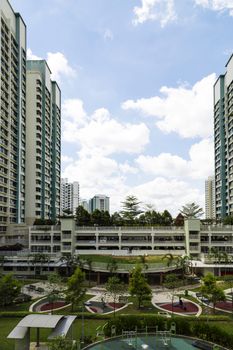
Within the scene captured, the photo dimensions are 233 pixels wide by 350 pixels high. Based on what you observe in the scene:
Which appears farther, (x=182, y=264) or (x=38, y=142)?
(x=38, y=142)

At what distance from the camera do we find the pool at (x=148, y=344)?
99.8 feet

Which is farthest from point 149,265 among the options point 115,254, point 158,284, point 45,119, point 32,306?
point 45,119

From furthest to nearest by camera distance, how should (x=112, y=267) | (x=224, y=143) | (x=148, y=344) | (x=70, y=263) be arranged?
(x=224, y=143)
(x=70, y=263)
(x=112, y=267)
(x=148, y=344)

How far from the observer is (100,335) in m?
33.8

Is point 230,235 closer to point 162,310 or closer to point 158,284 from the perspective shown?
point 158,284

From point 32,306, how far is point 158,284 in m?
25.4

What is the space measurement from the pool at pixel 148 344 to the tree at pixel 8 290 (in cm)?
1843

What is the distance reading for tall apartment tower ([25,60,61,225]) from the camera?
10119cm

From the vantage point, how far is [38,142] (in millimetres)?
103438

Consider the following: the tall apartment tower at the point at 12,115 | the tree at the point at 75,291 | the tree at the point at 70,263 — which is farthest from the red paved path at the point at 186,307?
the tall apartment tower at the point at 12,115

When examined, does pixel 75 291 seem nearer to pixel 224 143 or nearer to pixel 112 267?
pixel 112 267

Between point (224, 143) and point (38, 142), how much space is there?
64305mm

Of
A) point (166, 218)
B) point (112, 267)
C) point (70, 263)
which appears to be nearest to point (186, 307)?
point (112, 267)

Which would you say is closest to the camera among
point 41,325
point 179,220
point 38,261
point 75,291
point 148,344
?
point 41,325
